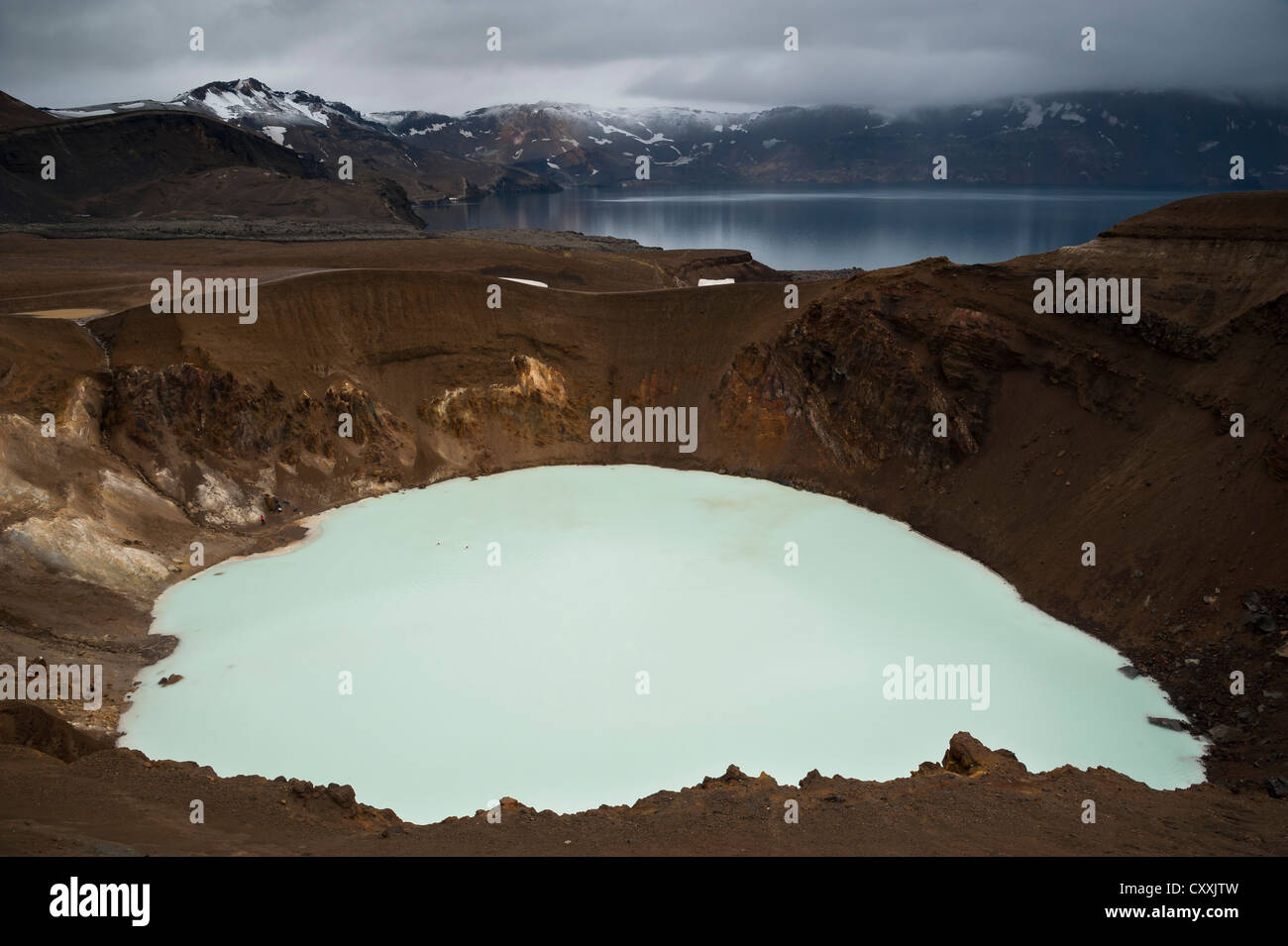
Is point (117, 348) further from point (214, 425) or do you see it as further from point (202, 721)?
point (202, 721)

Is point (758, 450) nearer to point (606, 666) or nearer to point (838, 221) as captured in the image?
point (606, 666)

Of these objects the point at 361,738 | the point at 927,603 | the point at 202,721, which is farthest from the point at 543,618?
→ the point at 927,603

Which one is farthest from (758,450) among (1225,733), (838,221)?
(838,221)

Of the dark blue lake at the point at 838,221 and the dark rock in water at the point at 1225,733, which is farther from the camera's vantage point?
the dark blue lake at the point at 838,221

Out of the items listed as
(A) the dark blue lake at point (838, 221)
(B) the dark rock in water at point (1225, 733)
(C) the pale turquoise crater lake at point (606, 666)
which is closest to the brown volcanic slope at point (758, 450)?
(B) the dark rock in water at point (1225, 733)

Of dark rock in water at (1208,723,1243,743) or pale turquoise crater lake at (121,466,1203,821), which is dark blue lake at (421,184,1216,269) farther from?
dark rock in water at (1208,723,1243,743)

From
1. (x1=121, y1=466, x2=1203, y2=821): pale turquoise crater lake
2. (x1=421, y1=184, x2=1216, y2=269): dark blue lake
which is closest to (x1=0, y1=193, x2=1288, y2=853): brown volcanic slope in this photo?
(x1=121, y1=466, x2=1203, y2=821): pale turquoise crater lake

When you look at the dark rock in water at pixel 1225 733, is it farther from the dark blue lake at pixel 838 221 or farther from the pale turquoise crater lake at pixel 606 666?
the dark blue lake at pixel 838 221
